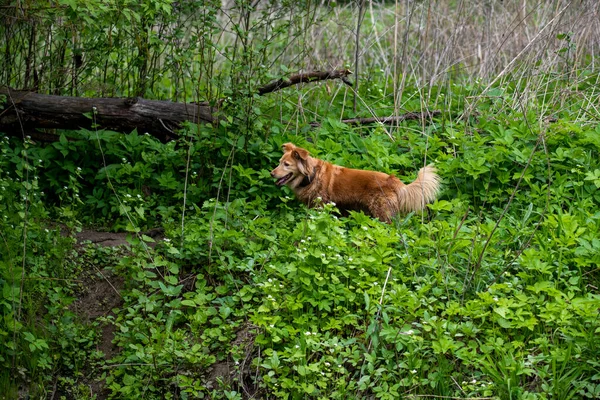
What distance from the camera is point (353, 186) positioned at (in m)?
6.43

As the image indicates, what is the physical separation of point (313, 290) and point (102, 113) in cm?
294

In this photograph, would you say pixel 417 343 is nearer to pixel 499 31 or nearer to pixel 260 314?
pixel 260 314

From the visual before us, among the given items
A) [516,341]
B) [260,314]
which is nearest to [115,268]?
[260,314]

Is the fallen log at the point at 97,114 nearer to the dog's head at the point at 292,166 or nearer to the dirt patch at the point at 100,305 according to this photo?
the dog's head at the point at 292,166

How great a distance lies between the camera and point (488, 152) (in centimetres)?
660

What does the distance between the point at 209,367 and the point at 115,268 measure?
3.80ft

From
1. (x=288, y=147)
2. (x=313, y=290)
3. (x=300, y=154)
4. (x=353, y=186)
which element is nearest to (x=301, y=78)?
(x=288, y=147)

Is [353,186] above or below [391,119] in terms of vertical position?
below

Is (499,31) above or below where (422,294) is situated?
above

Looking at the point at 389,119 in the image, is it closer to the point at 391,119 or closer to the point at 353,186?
the point at 391,119

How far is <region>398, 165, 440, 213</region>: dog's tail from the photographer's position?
615 centimetres

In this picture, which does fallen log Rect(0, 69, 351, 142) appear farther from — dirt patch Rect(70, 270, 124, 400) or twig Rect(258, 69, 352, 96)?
dirt patch Rect(70, 270, 124, 400)

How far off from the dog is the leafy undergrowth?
0.18 meters

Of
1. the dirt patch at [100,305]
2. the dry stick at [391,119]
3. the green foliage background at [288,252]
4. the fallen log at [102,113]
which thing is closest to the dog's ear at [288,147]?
the green foliage background at [288,252]
